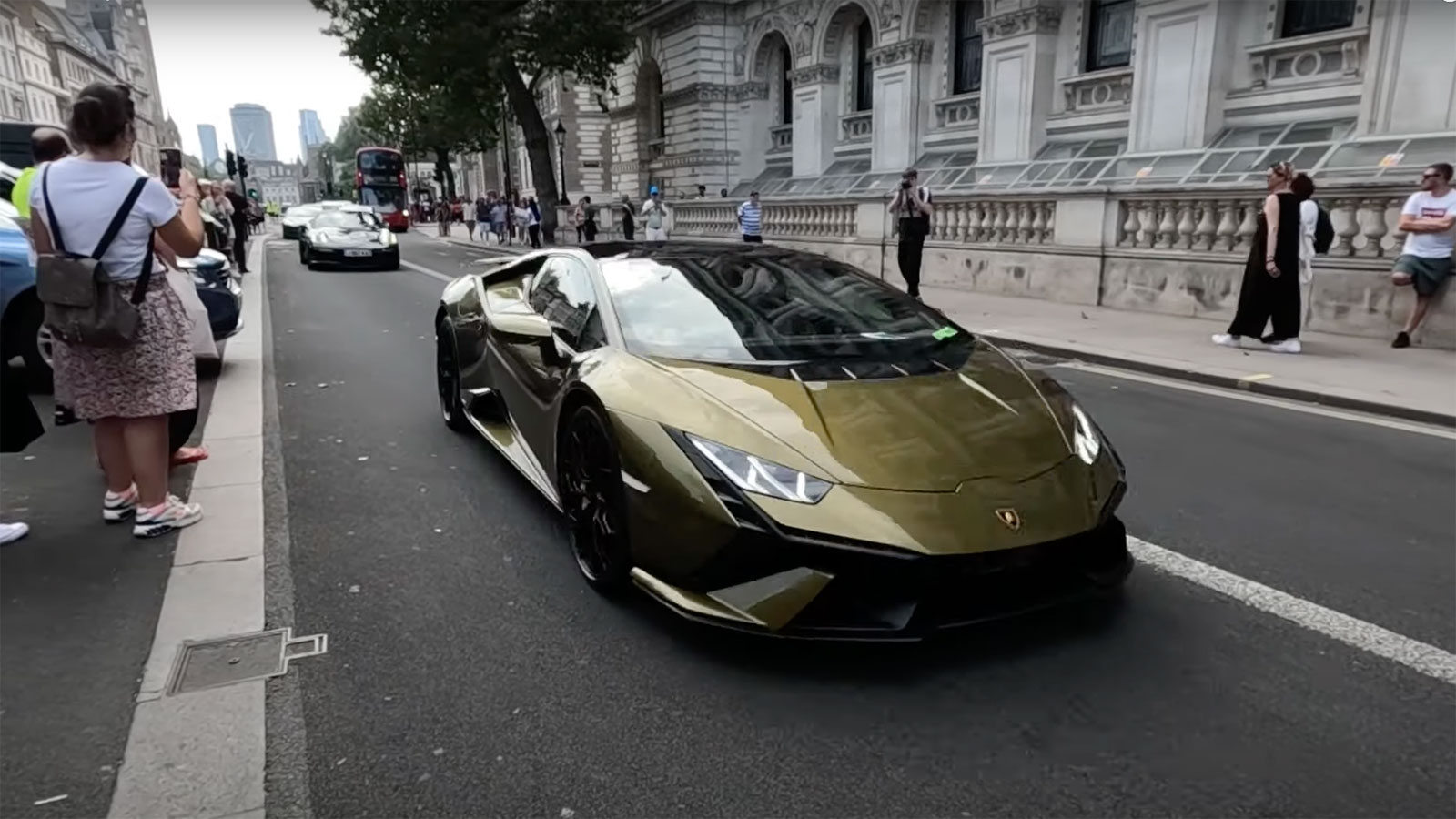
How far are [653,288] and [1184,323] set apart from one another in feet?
30.2

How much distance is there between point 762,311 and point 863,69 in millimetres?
25511

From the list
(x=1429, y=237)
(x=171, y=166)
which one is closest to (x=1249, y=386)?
(x=1429, y=237)

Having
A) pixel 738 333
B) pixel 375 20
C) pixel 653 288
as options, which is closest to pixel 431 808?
pixel 738 333

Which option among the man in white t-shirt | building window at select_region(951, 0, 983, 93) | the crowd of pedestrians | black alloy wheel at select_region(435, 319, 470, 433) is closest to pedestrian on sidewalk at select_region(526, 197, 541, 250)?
building window at select_region(951, 0, 983, 93)

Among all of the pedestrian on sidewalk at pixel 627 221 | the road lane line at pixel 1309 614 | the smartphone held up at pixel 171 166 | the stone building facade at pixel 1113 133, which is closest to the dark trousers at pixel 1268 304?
the stone building facade at pixel 1113 133

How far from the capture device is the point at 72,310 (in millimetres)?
3936

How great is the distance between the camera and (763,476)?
298 cm

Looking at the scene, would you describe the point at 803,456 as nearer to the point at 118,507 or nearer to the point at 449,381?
the point at 118,507

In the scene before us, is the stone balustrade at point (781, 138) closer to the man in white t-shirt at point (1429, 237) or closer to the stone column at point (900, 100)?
the stone column at point (900, 100)

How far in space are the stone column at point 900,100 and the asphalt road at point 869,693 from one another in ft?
69.0

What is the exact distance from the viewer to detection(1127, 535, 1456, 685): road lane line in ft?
10.3

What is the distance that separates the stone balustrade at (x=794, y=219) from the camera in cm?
1839

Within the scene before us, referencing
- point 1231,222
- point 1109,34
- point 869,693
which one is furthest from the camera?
point 1109,34

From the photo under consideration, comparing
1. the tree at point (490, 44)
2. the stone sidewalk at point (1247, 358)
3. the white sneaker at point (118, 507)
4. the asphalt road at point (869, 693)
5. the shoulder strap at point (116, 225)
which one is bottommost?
the stone sidewalk at point (1247, 358)
